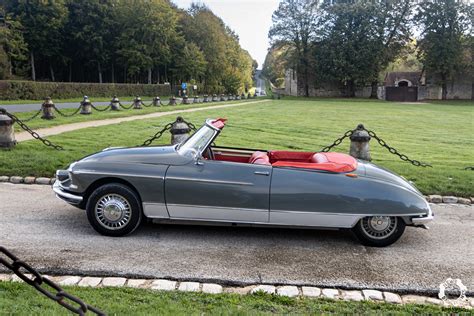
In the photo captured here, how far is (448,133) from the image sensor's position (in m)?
18.2

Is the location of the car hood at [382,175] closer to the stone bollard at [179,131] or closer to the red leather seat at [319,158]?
the red leather seat at [319,158]

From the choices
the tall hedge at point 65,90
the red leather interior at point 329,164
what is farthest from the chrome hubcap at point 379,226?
the tall hedge at point 65,90

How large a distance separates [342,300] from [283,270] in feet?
2.55

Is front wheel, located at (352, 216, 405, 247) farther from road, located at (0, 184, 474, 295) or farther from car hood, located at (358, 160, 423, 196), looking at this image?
car hood, located at (358, 160, 423, 196)

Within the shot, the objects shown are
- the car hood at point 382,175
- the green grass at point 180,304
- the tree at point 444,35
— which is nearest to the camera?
the green grass at point 180,304

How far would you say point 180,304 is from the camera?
3340 millimetres

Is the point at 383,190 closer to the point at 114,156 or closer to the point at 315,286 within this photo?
the point at 315,286

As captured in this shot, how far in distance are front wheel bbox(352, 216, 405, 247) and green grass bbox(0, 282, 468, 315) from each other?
1492 mm

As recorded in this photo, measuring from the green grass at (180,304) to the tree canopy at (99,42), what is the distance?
44.9 metres

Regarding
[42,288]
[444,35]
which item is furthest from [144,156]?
[444,35]

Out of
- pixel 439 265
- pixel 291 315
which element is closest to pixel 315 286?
pixel 291 315

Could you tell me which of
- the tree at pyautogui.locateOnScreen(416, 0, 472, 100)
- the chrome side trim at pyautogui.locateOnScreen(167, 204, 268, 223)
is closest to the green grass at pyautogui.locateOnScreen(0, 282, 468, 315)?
the chrome side trim at pyautogui.locateOnScreen(167, 204, 268, 223)

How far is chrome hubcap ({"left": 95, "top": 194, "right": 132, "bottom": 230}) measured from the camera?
495 centimetres

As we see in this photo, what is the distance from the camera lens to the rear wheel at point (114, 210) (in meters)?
4.95
